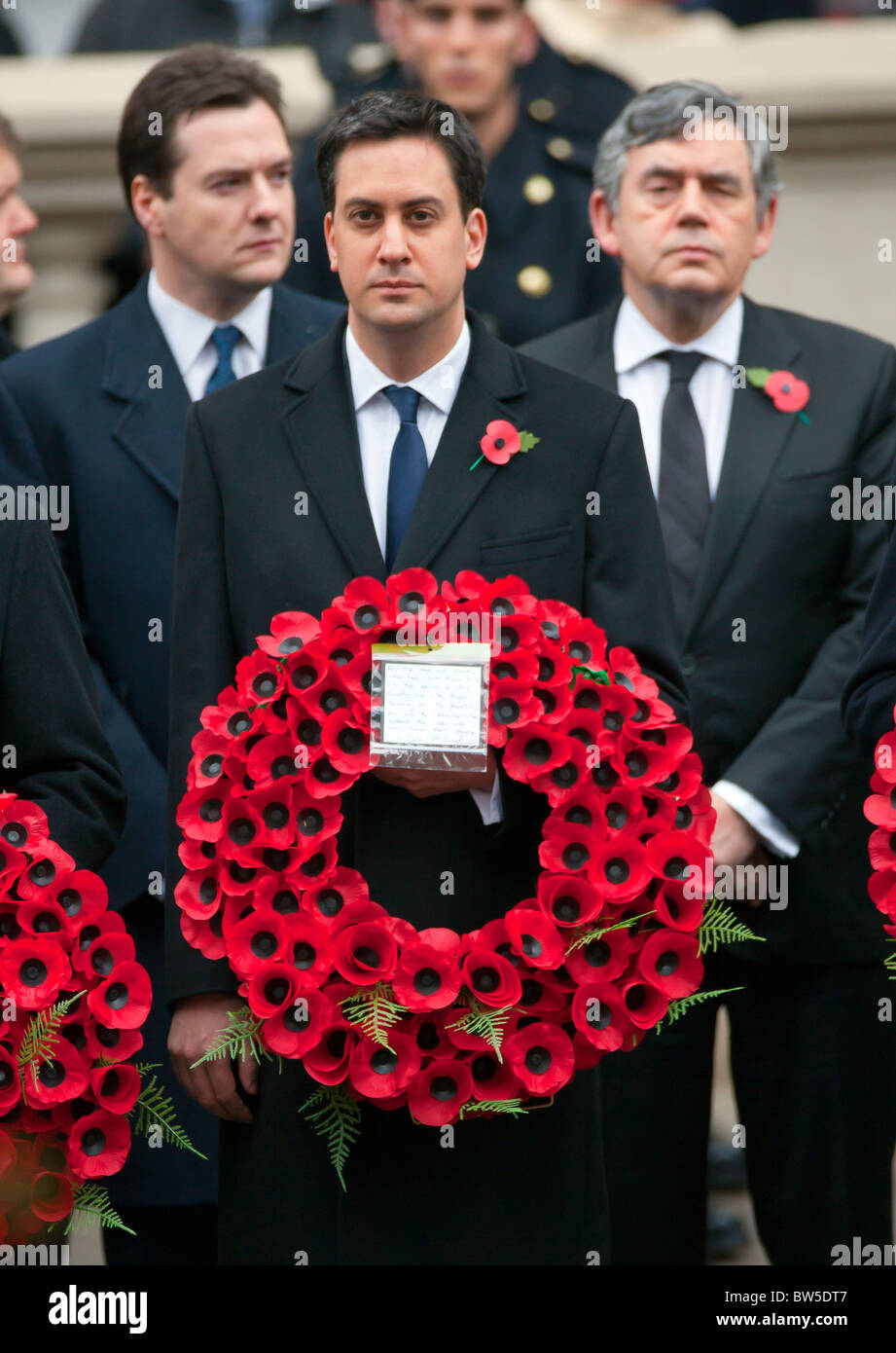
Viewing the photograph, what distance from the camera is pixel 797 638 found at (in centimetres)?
471

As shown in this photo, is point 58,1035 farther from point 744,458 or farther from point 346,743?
point 744,458

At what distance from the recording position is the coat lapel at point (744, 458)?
4680 mm

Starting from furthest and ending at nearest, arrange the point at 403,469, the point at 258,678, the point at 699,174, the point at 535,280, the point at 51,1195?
the point at 535,280, the point at 699,174, the point at 403,469, the point at 258,678, the point at 51,1195

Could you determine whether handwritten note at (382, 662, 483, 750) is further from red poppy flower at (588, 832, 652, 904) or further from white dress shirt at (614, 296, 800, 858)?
white dress shirt at (614, 296, 800, 858)

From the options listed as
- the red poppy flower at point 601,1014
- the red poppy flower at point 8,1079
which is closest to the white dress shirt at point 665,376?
the red poppy flower at point 601,1014

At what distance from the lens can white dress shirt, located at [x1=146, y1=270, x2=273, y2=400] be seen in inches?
197

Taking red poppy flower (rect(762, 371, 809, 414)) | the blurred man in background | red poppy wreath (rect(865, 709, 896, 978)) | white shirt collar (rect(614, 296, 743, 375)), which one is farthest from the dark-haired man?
red poppy wreath (rect(865, 709, 896, 978))

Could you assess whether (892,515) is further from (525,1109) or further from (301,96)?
(301,96)

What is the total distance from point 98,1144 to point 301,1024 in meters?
0.39

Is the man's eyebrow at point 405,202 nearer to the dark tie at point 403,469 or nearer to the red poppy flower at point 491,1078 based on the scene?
the dark tie at point 403,469

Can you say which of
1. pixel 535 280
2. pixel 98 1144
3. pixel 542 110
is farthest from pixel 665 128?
pixel 98 1144

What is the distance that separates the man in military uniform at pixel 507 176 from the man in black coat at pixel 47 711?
169cm

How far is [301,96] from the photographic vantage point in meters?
6.45
